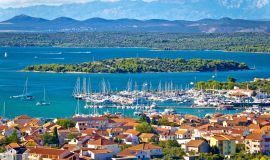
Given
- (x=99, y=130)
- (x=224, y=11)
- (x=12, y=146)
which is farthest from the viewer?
(x=224, y=11)

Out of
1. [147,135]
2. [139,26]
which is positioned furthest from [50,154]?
[139,26]

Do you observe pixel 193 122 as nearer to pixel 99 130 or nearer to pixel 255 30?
pixel 99 130

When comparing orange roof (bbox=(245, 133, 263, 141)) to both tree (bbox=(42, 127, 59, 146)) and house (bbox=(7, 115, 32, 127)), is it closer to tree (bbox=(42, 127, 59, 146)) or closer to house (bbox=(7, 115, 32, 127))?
tree (bbox=(42, 127, 59, 146))

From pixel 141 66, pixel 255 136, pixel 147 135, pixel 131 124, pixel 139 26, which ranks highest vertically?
pixel 255 136

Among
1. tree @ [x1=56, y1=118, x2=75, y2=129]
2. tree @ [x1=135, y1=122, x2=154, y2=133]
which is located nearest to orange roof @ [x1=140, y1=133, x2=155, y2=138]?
tree @ [x1=135, y1=122, x2=154, y2=133]

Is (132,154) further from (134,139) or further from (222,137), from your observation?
(222,137)

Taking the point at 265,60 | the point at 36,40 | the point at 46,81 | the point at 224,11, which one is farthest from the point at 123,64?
the point at 224,11
